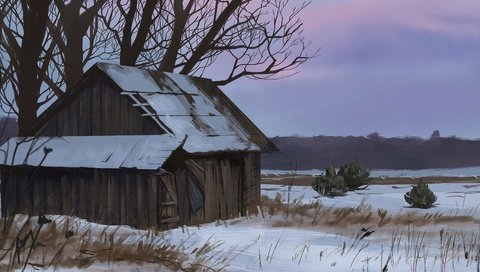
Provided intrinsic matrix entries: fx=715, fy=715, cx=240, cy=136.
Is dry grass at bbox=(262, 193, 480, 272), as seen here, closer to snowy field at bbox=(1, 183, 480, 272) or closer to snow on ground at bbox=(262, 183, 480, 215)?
snowy field at bbox=(1, 183, 480, 272)

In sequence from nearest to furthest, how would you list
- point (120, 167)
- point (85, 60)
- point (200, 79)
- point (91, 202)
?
point (120, 167), point (91, 202), point (200, 79), point (85, 60)

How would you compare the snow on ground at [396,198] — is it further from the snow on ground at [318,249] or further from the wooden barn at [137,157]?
the snow on ground at [318,249]

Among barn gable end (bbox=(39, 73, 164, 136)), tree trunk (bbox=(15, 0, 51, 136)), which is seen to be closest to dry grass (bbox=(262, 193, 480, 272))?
barn gable end (bbox=(39, 73, 164, 136))

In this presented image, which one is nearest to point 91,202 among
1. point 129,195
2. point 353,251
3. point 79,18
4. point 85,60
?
point 129,195

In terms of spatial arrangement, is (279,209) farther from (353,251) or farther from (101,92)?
(353,251)

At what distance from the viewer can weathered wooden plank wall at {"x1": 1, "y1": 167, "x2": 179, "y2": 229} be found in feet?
46.2

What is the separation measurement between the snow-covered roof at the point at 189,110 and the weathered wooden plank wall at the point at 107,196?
3.72 ft

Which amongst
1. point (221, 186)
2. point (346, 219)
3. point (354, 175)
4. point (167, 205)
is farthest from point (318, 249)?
point (354, 175)

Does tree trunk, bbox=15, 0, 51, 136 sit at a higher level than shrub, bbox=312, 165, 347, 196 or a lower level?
higher

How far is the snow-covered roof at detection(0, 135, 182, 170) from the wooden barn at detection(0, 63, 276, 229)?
0.02 metres

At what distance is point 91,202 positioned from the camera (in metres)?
14.9

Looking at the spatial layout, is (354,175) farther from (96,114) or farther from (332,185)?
(96,114)

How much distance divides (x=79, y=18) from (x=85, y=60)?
9.83 ft

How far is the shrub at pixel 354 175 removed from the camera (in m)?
25.7
